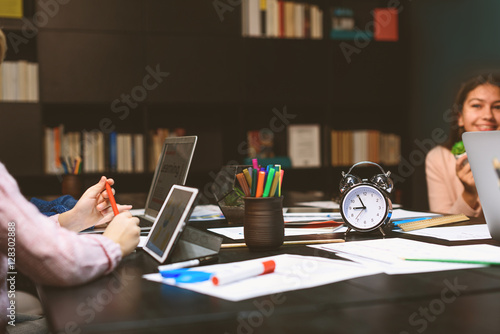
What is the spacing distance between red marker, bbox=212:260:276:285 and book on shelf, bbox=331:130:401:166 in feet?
10.5

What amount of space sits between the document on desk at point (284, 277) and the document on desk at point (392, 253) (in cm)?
5

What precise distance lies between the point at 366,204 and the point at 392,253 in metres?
0.34

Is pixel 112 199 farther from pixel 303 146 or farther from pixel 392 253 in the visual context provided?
pixel 303 146

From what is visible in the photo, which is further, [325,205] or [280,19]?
[280,19]

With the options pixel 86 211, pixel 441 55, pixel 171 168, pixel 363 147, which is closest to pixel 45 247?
pixel 86 211

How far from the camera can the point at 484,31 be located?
11.4 ft

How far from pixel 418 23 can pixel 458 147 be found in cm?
198

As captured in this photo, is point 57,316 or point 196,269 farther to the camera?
point 196,269

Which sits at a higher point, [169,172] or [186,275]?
[169,172]

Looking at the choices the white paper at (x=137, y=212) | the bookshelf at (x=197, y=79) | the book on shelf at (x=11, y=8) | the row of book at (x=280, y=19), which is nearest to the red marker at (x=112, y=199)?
the white paper at (x=137, y=212)

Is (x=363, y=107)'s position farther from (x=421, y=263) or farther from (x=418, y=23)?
(x=421, y=263)

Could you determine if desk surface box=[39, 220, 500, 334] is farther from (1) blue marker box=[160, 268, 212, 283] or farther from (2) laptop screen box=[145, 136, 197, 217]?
(2) laptop screen box=[145, 136, 197, 217]

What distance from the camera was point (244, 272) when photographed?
0.91 meters

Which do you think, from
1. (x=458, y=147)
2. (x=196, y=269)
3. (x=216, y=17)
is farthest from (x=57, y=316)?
(x=216, y=17)
